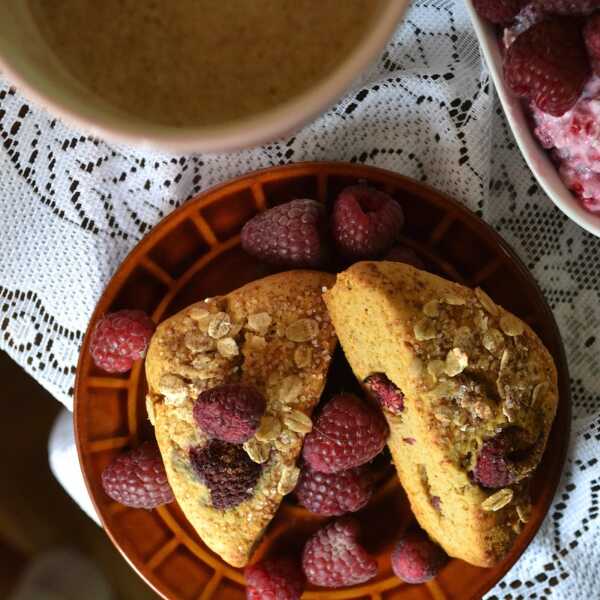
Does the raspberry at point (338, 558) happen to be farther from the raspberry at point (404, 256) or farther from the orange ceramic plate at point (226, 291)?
the raspberry at point (404, 256)

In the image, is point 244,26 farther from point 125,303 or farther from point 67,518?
point 67,518

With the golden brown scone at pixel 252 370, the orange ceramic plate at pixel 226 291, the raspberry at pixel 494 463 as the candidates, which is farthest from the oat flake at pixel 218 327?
the raspberry at pixel 494 463

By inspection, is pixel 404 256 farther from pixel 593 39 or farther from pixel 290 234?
pixel 593 39

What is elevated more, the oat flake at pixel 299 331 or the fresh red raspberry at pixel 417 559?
the oat flake at pixel 299 331

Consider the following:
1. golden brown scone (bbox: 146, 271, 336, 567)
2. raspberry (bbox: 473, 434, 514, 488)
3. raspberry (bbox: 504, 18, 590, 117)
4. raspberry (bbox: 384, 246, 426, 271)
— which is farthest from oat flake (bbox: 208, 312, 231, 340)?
raspberry (bbox: 504, 18, 590, 117)

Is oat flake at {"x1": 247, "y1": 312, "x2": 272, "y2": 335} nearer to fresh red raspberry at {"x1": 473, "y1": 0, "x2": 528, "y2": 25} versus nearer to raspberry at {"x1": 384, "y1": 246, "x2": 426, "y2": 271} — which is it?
raspberry at {"x1": 384, "y1": 246, "x2": 426, "y2": 271}

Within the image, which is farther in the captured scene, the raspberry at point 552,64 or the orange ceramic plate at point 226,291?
the orange ceramic plate at point 226,291
